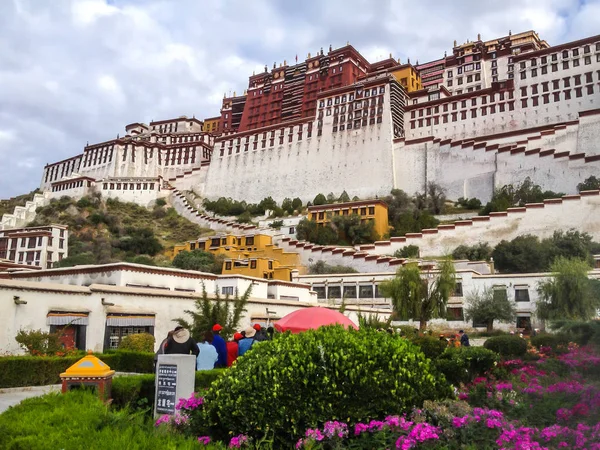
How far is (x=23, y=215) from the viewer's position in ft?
220

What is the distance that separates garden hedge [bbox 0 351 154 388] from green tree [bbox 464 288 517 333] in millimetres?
19487

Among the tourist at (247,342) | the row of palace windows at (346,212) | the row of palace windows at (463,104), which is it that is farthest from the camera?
the row of palace windows at (463,104)

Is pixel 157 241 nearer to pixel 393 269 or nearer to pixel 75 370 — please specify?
pixel 393 269

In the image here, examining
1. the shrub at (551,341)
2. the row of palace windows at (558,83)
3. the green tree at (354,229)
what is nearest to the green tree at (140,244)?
the green tree at (354,229)

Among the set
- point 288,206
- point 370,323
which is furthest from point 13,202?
point 370,323

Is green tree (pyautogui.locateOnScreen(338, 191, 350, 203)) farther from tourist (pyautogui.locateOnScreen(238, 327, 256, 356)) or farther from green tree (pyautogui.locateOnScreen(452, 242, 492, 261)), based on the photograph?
tourist (pyautogui.locateOnScreen(238, 327, 256, 356))

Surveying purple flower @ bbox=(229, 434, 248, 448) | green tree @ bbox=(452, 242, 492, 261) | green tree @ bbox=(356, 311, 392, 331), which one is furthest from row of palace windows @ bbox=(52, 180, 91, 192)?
purple flower @ bbox=(229, 434, 248, 448)

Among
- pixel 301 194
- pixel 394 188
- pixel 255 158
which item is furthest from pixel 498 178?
pixel 255 158

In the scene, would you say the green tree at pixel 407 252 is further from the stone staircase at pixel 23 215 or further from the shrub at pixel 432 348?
the stone staircase at pixel 23 215

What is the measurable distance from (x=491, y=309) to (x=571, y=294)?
4.27 m

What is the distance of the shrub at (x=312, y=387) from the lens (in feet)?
16.7

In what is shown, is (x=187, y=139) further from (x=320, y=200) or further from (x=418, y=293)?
(x=418, y=293)

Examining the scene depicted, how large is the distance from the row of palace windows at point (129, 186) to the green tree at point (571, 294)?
56.7 metres

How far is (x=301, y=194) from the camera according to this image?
62.2 meters
